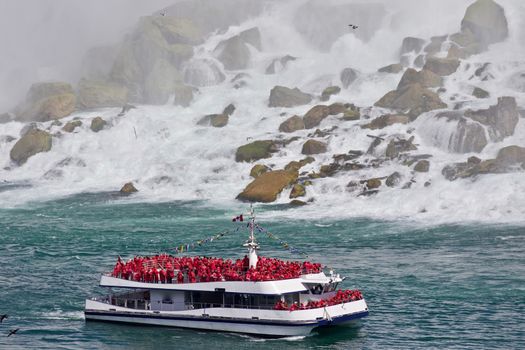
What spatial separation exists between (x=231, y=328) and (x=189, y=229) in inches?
1577

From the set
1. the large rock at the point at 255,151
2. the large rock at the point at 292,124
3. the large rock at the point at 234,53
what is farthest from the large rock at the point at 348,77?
the large rock at the point at 255,151

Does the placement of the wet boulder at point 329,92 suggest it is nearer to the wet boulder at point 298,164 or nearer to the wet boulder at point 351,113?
the wet boulder at point 351,113

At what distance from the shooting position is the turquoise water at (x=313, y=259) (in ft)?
200

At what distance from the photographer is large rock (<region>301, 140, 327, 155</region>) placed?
132125 mm

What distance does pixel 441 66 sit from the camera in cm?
15488

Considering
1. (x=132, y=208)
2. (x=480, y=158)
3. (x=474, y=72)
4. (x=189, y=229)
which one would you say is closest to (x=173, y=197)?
(x=132, y=208)

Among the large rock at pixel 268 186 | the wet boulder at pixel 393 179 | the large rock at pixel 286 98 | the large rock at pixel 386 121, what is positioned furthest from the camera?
the large rock at pixel 286 98

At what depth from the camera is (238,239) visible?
9612 centimetres

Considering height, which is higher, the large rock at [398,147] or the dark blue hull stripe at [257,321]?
the large rock at [398,147]

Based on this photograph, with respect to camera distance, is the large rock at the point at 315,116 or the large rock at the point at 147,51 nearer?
the large rock at the point at 315,116

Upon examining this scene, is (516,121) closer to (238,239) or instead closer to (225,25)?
(238,239)

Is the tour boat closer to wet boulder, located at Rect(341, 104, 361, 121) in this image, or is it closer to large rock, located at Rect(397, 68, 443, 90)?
wet boulder, located at Rect(341, 104, 361, 121)

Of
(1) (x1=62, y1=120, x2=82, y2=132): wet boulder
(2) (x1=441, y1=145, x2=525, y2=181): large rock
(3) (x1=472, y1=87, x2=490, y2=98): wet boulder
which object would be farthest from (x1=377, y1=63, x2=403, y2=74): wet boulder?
(2) (x1=441, y1=145, x2=525, y2=181): large rock

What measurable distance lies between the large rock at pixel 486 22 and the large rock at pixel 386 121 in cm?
3651
